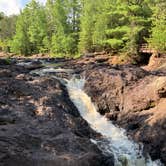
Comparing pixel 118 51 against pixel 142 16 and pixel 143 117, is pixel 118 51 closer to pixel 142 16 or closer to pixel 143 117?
pixel 142 16

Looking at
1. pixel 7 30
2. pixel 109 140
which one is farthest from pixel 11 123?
pixel 7 30

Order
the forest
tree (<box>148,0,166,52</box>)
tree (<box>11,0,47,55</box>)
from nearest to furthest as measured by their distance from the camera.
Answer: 1. tree (<box>148,0,166,52</box>)
2. the forest
3. tree (<box>11,0,47,55</box>)

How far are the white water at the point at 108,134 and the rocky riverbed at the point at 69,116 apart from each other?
1.49ft

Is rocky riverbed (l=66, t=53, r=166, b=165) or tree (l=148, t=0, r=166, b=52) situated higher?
tree (l=148, t=0, r=166, b=52)

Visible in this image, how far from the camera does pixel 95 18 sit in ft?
214

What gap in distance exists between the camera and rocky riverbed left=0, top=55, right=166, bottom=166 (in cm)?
1756

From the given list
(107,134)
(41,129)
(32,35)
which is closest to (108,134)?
(107,134)

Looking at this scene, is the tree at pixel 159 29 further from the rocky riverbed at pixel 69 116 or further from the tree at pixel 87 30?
the rocky riverbed at pixel 69 116

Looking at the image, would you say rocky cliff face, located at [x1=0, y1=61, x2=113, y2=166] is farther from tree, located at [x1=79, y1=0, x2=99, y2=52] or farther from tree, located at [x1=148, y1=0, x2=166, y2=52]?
tree, located at [x1=79, y1=0, x2=99, y2=52]

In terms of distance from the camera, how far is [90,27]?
214 feet

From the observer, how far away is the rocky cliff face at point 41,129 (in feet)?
56.0

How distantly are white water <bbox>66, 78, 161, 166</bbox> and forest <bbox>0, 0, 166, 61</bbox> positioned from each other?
19119 millimetres

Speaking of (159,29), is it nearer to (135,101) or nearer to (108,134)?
(135,101)

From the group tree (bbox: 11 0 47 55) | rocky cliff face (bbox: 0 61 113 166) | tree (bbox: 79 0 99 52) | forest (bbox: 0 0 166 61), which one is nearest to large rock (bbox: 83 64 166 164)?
rocky cliff face (bbox: 0 61 113 166)
